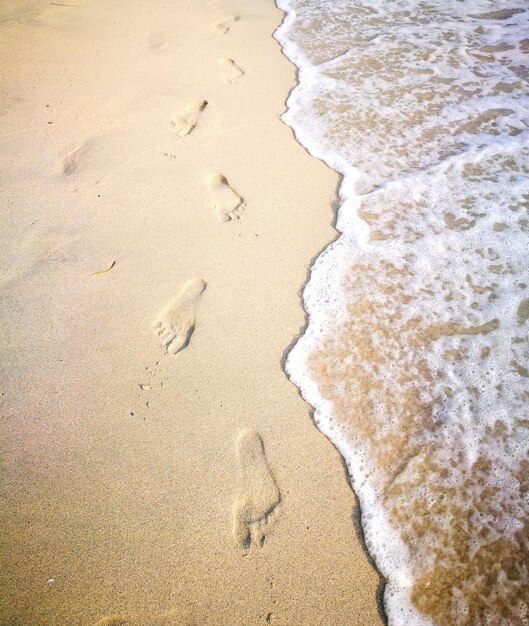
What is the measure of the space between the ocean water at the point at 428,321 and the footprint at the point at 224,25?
2.81ft

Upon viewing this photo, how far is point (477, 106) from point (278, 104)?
1.64m

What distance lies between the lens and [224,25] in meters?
4.37

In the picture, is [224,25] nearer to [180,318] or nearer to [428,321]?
[180,318]

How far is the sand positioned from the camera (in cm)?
142

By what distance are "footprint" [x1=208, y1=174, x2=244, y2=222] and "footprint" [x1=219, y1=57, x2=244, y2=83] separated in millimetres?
1408

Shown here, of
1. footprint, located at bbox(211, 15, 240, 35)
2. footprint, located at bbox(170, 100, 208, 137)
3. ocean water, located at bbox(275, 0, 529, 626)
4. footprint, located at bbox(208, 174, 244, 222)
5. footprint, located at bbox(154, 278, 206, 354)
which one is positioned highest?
footprint, located at bbox(211, 15, 240, 35)

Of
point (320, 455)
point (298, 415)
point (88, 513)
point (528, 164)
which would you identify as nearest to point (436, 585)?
point (320, 455)

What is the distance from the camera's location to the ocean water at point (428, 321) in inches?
58.6

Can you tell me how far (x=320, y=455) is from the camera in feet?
5.56

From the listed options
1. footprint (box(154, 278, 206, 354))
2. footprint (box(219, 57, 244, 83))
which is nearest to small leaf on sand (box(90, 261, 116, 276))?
footprint (box(154, 278, 206, 354))

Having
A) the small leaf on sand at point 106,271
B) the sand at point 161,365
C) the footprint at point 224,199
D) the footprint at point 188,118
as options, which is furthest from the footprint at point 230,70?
the small leaf on sand at point 106,271

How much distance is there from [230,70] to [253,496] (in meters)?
3.55

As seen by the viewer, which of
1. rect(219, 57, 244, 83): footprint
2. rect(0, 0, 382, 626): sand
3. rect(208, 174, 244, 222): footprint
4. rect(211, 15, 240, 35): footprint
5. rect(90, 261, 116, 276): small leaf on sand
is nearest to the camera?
rect(0, 0, 382, 626): sand

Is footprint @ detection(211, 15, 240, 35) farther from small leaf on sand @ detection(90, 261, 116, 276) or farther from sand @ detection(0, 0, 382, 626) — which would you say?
small leaf on sand @ detection(90, 261, 116, 276)
